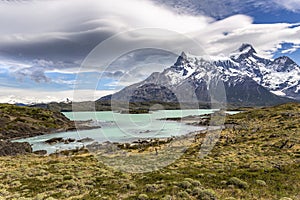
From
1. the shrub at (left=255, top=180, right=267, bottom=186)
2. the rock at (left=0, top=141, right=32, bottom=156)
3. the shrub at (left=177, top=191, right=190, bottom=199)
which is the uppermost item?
the shrub at (left=177, top=191, right=190, bottom=199)

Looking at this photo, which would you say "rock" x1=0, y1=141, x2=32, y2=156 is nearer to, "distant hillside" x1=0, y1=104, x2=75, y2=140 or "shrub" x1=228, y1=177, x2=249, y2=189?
"distant hillside" x1=0, y1=104, x2=75, y2=140

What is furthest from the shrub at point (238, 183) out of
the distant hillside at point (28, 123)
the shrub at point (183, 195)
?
the distant hillside at point (28, 123)

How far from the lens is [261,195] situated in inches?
608

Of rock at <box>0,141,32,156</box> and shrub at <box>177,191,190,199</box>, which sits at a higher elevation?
shrub at <box>177,191,190,199</box>

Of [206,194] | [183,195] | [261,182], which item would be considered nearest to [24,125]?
[183,195]

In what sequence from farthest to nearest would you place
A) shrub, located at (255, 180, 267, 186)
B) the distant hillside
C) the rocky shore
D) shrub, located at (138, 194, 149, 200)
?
the distant hillside
the rocky shore
shrub, located at (255, 180, 267, 186)
shrub, located at (138, 194, 149, 200)

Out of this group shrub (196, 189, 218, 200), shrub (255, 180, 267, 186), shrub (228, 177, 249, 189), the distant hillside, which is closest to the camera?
shrub (196, 189, 218, 200)

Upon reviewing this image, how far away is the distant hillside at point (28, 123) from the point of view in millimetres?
87938

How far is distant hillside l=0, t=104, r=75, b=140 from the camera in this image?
289 ft

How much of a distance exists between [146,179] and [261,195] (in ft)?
28.7

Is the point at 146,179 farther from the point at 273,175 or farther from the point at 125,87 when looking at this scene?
the point at 273,175

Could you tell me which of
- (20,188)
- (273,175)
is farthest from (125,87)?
(273,175)

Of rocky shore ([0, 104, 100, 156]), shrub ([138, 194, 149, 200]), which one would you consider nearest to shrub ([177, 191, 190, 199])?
shrub ([138, 194, 149, 200])

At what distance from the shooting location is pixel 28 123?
10188 cm
